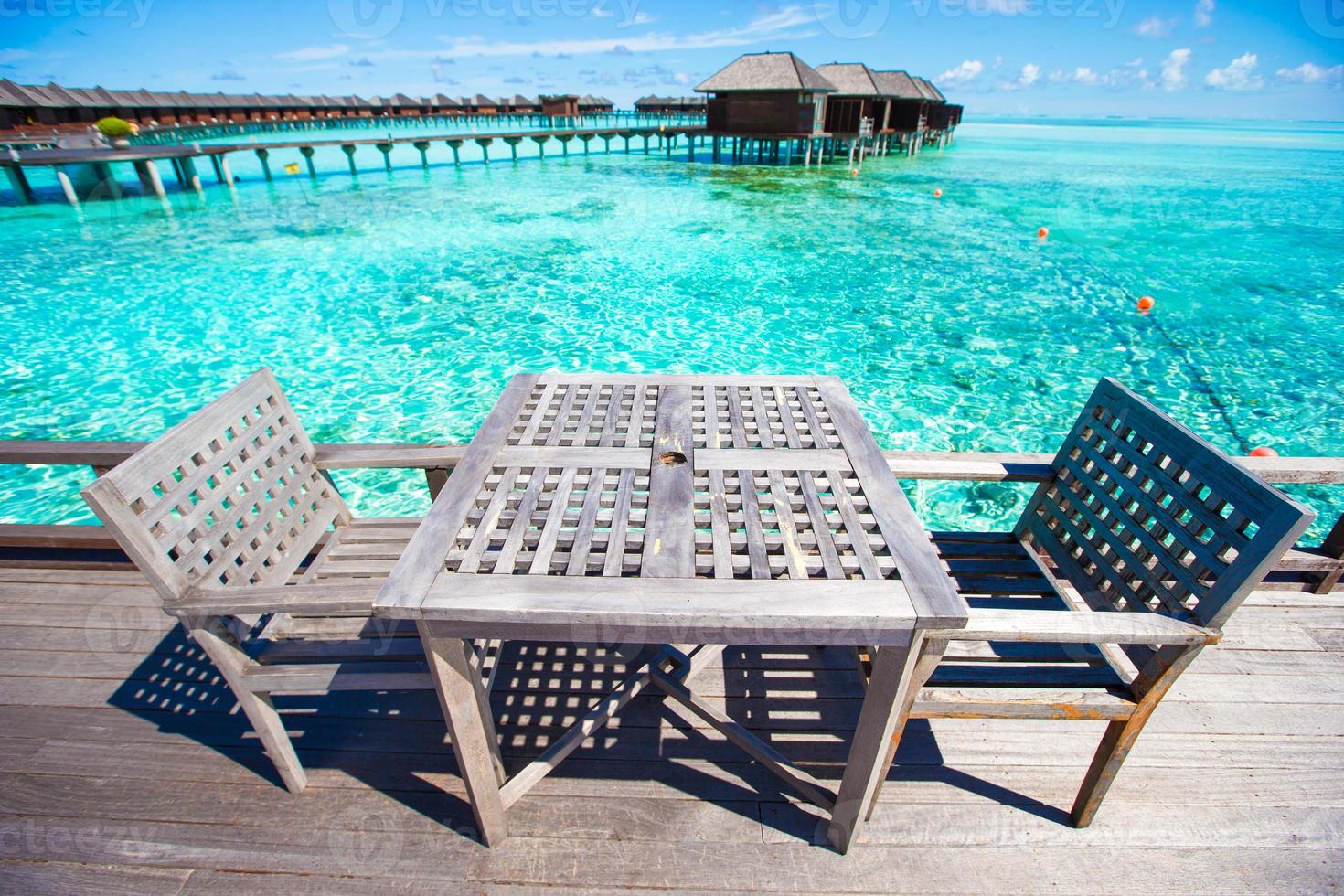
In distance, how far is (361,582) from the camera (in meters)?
1.90

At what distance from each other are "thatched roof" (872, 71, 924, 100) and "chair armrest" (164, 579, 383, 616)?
133 feet

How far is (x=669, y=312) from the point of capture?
1132cm

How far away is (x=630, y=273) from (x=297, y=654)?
12224mm

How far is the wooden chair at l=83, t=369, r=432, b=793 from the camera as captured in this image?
1.73 metres

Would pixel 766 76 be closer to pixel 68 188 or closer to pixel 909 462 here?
pixel 68 188

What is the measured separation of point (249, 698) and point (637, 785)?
138 centimetres

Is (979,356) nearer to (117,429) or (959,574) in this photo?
(959,574)

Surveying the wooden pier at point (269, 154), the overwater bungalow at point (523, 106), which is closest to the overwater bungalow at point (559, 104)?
the overwater bungalow at point (523, 106)

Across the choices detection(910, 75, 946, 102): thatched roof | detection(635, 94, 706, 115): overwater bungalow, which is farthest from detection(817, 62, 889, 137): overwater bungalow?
detection(635, 94, 706, 115): overwater bungalow

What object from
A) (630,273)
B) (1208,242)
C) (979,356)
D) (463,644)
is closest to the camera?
(463,644)

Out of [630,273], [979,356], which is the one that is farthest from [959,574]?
[630,273]

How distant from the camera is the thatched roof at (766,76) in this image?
92.3 feet

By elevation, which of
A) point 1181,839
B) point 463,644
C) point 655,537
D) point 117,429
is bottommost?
point 117,429

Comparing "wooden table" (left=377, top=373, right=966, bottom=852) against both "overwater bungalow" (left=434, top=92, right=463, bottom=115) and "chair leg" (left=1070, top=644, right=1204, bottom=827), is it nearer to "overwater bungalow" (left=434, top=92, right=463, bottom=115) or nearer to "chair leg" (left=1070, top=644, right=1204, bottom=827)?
"chair leg" (left=1070, top=644, right=1204, bottom=827)
